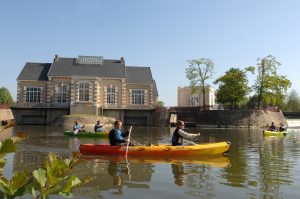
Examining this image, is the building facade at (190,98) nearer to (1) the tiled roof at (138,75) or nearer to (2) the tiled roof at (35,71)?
(1) the tiled roof at (138,75)

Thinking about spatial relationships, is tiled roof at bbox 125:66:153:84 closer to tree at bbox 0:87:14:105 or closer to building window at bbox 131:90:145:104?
building window at bbox 131:90:145:104

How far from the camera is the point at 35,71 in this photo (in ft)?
169

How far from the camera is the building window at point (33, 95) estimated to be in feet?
164

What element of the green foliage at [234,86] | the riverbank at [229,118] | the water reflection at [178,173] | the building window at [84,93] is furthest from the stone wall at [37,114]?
the water reflection at [178,173]

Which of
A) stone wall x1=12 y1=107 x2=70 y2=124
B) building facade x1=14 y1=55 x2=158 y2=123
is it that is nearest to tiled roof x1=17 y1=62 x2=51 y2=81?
building facade x1=14 y1=55 x2=158 y2=123

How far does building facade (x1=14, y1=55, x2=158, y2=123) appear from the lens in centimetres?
4941

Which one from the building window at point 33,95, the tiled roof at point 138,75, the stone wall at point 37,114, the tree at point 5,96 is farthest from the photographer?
the tree at point 5,96

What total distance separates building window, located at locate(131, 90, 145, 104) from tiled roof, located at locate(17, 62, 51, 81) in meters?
12.4

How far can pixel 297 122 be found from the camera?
58312 millimetres

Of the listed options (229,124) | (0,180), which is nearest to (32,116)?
(229,124)

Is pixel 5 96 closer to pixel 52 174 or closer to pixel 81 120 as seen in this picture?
pixel 81 120

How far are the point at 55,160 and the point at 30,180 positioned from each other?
0.93 ft

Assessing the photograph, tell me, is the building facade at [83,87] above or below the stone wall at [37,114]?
above

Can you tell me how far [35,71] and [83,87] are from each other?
782cm
